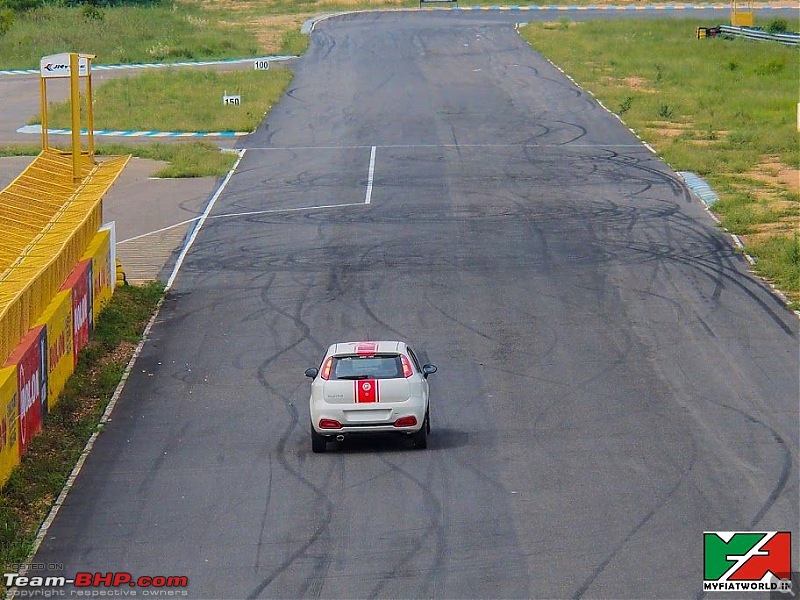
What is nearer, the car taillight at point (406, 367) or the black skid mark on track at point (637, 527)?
the black skid mark on track at point (637, 527)

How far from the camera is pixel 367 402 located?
17.5 m

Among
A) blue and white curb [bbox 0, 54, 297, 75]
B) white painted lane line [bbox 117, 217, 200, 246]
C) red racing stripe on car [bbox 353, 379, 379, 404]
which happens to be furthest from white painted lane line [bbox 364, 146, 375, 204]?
blue and white curb [bbox 0, 54, 297, 75]

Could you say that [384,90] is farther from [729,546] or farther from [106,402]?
[729,546]

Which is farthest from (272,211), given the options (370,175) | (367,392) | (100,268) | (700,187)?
(367,392)

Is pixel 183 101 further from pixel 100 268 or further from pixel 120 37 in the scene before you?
pixel 100 268

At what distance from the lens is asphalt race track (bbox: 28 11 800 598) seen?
14.6 metres

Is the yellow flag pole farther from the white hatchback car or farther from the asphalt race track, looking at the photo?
the white hatchback car

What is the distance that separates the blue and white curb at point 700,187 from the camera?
3673cm

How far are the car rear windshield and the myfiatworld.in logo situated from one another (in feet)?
16.9

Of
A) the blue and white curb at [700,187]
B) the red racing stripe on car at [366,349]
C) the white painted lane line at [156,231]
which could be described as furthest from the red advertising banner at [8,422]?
the blue and white curb at [700,187]

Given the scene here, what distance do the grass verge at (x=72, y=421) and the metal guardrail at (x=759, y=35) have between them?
169ft

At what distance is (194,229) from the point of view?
34.5 meters

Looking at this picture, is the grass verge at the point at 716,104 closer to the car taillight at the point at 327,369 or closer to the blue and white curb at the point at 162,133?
the car taillight at the point at 327,369

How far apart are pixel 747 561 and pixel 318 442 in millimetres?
6461
